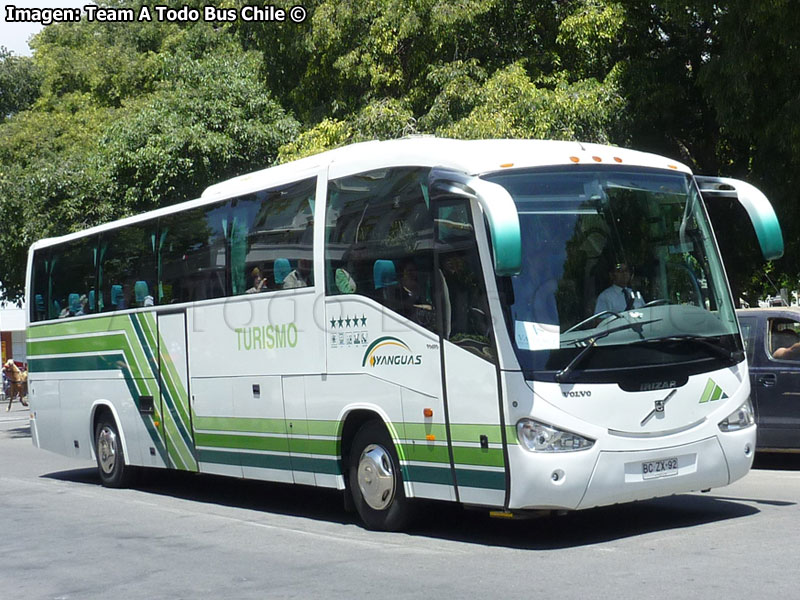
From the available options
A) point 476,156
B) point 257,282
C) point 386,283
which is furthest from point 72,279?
point 476,156

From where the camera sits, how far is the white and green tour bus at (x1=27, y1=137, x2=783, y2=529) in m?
8.27

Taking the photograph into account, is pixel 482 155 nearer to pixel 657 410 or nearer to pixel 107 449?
pixel 657 410

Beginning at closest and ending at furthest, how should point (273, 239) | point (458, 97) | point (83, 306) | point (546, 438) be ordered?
1. point (546, 438)
2. point (273, 239)
3. point (83, 306)
4. point (458, 97)

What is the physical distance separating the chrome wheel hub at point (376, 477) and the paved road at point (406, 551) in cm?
30

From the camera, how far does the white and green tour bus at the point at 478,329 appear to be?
8266mm

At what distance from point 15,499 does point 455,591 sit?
27.2 ft

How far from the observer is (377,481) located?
9703mm

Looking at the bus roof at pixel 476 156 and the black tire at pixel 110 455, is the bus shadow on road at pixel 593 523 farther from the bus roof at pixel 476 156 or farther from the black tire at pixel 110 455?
the black tire at pixel 110 455

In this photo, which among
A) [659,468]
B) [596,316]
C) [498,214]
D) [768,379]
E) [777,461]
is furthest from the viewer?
[777,461]

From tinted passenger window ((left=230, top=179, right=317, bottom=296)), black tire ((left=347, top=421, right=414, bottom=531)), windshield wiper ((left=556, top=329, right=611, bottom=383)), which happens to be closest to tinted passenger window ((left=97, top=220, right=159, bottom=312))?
tinted passenger window ((left=230, top=179, right=317, bottom=296))

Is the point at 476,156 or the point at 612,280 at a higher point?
the point at 476,156

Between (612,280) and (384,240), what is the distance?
2.05 m

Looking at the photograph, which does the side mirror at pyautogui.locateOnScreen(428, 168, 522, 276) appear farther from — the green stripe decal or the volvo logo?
Result: the green stripe decal

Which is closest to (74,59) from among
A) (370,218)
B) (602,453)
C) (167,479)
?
(167,479)
